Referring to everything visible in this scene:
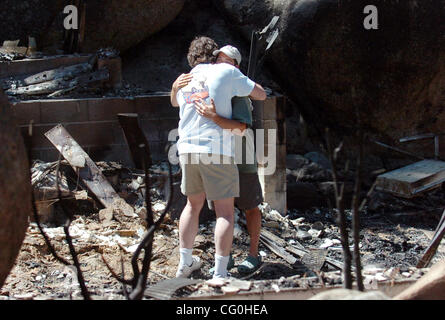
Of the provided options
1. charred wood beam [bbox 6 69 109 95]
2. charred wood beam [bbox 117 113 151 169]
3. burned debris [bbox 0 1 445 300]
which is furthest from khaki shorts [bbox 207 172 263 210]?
charred wood beam [bbox 6 69 109 95]

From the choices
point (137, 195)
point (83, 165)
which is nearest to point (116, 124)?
point (83, 165)

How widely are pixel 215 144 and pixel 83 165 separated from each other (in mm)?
2290

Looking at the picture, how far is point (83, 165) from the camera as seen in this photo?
5984 millimetres

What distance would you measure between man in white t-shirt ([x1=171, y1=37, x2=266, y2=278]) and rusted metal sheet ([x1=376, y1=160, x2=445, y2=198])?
3.70 metres

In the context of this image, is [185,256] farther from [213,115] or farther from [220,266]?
[213,115]

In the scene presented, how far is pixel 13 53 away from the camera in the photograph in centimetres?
711

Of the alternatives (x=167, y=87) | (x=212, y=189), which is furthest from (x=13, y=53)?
(x=212, y=189)

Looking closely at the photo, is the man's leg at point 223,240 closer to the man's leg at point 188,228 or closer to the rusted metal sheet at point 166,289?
the man's leg at point 188,228

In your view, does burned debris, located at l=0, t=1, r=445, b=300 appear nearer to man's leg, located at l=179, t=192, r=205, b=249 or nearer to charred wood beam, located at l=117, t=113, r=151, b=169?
charred wood beam, located at l=117, t=113, r=151, b=169

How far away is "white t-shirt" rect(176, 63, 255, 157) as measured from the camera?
4078 mm

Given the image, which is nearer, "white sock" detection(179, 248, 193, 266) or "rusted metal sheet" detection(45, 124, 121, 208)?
"white sock" detection(179, 248, 193, 266)

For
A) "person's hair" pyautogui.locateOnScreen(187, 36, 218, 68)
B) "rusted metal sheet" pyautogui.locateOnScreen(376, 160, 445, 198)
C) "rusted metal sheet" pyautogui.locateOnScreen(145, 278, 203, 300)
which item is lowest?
"rusted metal sheet" pyautogui.locateOnScreen(145, 278, 203, 300)

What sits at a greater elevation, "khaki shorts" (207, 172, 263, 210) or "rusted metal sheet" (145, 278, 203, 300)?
"khaki shorts" (207, 172, 263, 210)

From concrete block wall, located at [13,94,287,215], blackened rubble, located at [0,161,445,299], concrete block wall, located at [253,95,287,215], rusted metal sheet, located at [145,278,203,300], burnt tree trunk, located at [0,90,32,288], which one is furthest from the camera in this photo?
concrete block wall, located at [253,95,287,215]
